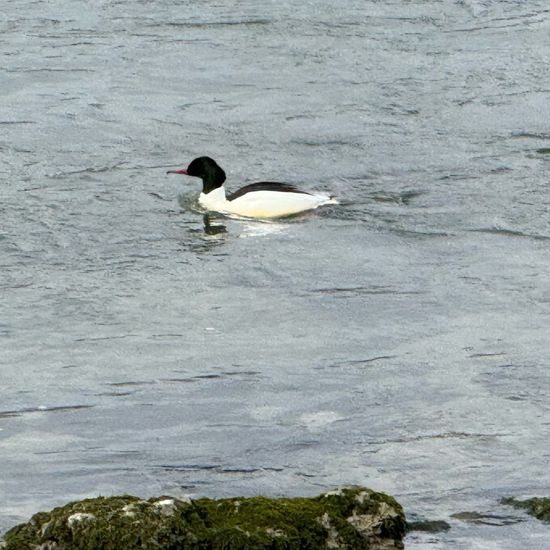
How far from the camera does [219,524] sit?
298 inches

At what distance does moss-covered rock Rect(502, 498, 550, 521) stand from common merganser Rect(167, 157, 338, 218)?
21.4 ft

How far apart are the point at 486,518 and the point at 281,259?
5431 millimetres

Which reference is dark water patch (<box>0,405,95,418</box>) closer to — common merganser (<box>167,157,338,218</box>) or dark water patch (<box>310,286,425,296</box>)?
dark water patch (<box>310,286,425,296</box>)

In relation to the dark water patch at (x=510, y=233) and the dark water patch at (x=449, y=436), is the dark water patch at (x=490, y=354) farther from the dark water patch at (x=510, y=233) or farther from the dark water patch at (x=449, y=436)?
the dark water patch at (x=510, y=233)

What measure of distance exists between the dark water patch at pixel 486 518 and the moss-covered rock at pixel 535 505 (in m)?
0.10

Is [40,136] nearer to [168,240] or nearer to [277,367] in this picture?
[168,240]

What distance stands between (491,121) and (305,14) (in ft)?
15.4

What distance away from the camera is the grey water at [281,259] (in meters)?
9.07

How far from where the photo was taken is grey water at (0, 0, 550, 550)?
907 cm

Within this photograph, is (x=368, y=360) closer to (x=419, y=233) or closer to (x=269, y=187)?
(x=419, y=233)

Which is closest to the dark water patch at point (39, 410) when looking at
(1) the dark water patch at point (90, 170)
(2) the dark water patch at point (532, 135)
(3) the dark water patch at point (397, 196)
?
(3) the dark water patch at point (397, 196)

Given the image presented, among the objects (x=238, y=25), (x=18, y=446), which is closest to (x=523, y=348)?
(x=18, y=446)

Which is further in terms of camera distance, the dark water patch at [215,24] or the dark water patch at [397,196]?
the dark water patch at [215,24]

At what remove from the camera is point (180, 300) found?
1205 cm
